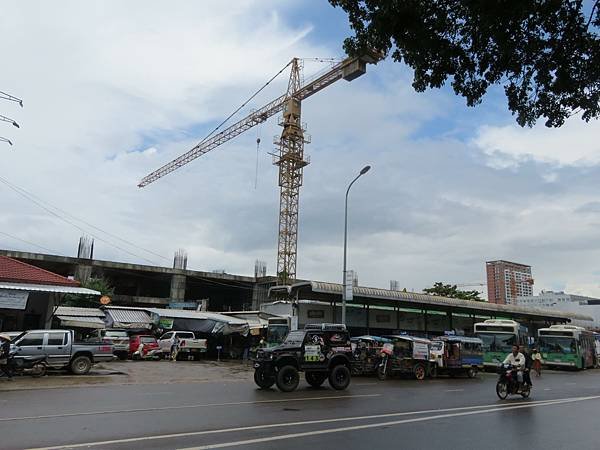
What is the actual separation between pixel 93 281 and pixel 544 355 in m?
39.7

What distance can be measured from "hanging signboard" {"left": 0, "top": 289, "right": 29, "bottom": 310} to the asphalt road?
9078 mm

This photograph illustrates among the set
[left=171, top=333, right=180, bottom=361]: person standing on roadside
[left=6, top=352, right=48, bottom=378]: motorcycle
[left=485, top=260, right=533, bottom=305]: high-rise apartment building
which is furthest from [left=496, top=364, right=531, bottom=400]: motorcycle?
[left=485, top=260, right=533, bottom=305]: high-rise apartment building

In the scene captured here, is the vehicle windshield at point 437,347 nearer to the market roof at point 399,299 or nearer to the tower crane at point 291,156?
the market roof at point 399,299

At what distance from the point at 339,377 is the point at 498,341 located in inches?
723

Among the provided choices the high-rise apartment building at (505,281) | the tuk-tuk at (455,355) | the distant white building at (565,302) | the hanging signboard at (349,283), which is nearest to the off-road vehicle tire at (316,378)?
the hanging signboard at (349,283)

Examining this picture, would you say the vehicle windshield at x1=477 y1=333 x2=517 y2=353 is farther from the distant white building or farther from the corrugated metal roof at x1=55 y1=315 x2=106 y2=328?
the distant white building

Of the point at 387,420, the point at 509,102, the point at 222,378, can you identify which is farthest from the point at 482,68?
the point at 222,378

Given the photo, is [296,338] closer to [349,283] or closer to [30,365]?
[349,283]

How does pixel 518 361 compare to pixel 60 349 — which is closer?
pixel 518 361

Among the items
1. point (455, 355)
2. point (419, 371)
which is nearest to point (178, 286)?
point (455, 355)

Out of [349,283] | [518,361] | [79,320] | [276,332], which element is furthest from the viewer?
[79,320]

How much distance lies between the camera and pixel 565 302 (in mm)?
96438

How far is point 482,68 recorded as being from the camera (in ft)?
28.2

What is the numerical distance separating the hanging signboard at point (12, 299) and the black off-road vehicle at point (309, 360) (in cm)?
1281
